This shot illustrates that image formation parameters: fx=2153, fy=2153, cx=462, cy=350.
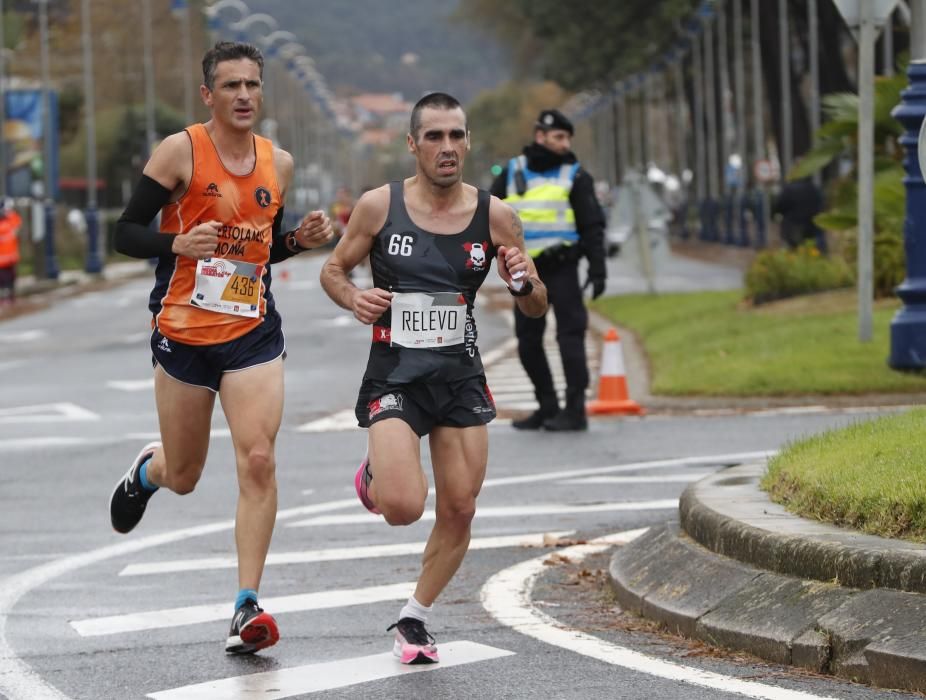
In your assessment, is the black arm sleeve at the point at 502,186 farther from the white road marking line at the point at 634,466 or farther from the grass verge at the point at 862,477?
the grass verge at the point at 862,477

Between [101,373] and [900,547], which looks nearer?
[900,547]

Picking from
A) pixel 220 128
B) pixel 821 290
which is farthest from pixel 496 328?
pixel 220 128

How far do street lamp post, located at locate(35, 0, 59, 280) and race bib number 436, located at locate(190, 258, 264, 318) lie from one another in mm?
45911

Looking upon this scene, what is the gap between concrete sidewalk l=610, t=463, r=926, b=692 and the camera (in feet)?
20.8

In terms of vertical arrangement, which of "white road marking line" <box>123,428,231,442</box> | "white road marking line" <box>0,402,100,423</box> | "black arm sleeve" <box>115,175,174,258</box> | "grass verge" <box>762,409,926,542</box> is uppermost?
"black arm sleeve" <box>115,175,174,258</box>

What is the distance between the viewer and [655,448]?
1363 centimetres

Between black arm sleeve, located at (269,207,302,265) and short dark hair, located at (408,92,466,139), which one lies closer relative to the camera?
short dark hair, located at (408,92,466,139)

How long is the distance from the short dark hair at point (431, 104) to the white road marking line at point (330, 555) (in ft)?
9.24

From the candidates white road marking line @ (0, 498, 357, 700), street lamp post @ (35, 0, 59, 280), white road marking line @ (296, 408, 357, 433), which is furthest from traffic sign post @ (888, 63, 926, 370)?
street lamp post @ (35, 0, 59, 280)

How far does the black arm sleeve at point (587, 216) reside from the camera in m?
14.2

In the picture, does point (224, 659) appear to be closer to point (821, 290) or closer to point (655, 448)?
point (655, 448)

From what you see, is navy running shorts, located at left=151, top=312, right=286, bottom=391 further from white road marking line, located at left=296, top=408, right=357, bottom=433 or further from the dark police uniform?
white road marking line, located at left=296, top=408, right=357, bottom=433

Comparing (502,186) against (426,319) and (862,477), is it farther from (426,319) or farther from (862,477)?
(426,319)

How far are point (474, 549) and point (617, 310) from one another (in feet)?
67.5
